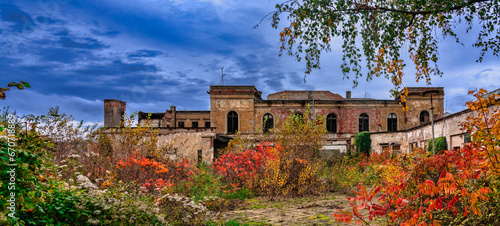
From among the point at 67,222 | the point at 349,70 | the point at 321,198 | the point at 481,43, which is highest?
the point at 481,43

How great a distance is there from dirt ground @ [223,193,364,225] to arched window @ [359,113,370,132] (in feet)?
82.8

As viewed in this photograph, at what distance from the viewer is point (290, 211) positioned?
307 inches

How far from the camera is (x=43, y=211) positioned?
392cm

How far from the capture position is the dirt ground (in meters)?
6.76

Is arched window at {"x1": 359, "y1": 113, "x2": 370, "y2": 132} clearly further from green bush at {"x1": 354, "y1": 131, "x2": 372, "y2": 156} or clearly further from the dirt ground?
the dirt ground

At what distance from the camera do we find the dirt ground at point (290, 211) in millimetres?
6762

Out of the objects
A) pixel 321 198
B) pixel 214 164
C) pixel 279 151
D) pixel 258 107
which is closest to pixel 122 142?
pixel 214 164

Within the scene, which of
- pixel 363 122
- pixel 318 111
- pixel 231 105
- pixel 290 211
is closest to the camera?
pixel 290 211

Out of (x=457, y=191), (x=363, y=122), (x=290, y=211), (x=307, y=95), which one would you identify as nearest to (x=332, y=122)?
(x=363, y=122)

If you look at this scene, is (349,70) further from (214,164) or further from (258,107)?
(258,107)

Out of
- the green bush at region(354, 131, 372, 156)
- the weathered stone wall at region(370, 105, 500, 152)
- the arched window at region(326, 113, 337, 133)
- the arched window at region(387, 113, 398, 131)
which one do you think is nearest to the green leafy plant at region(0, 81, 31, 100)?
the weathered stone wall at region(370, 105, 500, 152)

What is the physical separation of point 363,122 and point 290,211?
2799 centimetres

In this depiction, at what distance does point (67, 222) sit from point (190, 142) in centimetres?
2006

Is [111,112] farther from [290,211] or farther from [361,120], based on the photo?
[290,211]
